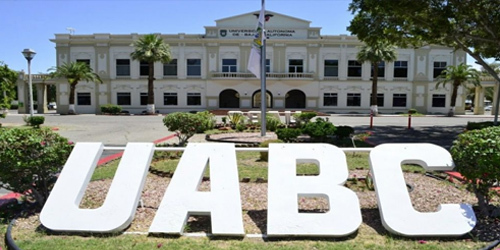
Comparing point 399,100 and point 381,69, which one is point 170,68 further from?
point 399,100

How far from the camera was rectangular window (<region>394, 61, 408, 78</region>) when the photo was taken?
46.9m

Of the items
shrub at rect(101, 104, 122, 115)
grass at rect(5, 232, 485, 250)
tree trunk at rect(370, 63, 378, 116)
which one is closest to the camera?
grass at rect(5, 232, 485, 250)

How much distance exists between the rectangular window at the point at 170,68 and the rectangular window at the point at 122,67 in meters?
4.68

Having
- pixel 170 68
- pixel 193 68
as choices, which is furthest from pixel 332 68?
pixel 170 68

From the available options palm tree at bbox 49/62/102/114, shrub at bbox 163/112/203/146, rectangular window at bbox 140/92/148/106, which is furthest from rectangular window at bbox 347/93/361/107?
shrub at bbox 163/112/203/146

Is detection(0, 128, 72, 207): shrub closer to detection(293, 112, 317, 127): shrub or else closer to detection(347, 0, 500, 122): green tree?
detection(347, 0, 500, 122): green tree

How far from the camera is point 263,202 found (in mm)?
6465

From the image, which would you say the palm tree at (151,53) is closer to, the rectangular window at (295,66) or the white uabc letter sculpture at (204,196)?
the rectangular window at (295,66)

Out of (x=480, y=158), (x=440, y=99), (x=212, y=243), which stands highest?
(x=440, y=99)

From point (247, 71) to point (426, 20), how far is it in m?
30.2

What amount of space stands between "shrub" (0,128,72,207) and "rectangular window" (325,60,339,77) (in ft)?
142

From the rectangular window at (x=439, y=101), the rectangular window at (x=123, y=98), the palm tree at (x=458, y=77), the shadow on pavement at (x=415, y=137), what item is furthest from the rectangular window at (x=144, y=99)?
the rectangular window at (x=439, y=101)

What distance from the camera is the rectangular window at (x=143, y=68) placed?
154ft

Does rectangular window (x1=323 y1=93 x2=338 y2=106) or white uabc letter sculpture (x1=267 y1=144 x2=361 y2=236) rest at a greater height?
rectangular window (x1=323 y1=93 x2=338 y2=106)
